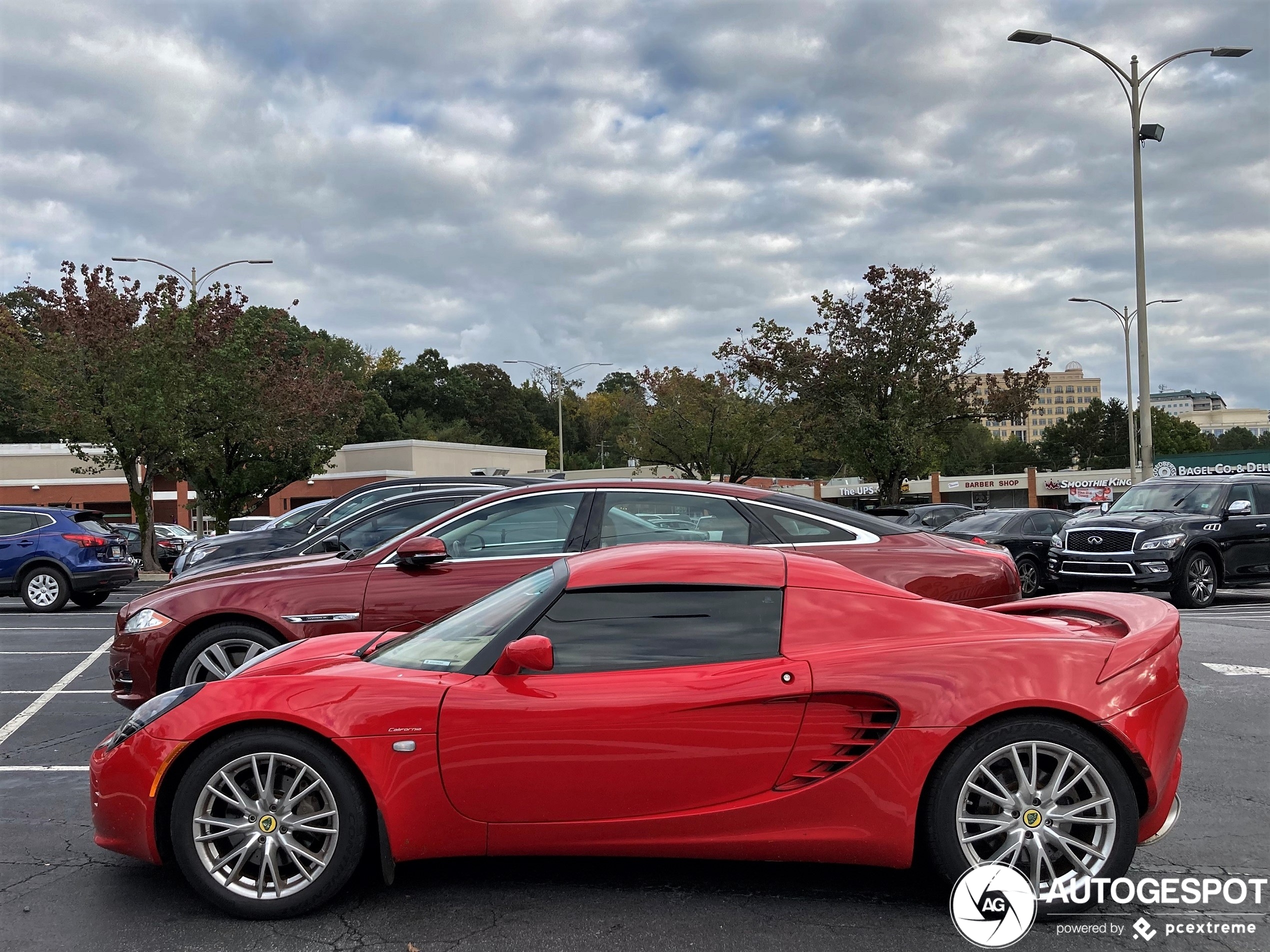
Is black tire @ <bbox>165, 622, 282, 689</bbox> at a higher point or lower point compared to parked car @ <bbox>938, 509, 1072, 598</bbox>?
higher

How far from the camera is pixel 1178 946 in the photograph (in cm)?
358

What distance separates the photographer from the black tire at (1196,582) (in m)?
14.2

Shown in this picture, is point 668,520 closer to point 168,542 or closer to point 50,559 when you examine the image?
point 50,559

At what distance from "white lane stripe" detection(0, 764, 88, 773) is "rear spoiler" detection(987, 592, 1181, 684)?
5.05 meters

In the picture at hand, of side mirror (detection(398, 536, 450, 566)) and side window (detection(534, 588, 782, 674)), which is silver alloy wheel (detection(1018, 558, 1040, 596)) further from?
side window (detection(534, 588, 782, 674))

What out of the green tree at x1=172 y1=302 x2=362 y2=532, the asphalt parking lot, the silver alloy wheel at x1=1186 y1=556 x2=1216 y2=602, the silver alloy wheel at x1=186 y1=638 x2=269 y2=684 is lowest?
the silver alloy wheel at x1=1186 y1=556 x2=1216 y2=602

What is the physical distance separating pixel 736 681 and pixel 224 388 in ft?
90.2

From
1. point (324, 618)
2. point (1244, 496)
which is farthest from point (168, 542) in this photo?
point (1244, 496)

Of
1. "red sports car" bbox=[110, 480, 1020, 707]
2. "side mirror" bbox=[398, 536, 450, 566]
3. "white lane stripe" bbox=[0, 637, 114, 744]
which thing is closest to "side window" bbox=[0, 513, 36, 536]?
"white lane stripe" bbox=[0, 637, 114, 744]

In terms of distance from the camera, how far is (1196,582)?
14383 mm

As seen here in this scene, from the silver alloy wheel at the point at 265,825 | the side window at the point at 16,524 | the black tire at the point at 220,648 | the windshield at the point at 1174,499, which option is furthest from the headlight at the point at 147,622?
the windshield at the point at 1174,499

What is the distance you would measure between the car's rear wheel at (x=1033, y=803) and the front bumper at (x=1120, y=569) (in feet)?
38.5

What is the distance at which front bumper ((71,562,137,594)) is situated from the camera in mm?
15438

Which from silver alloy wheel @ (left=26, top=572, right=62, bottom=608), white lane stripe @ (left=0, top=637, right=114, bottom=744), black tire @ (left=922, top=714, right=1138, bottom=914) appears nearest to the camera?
black tire @ (left=922, top=714, right=1138, bottom=914)
